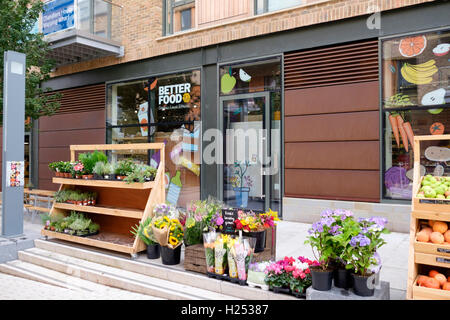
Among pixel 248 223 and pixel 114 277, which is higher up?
pixel 248 223

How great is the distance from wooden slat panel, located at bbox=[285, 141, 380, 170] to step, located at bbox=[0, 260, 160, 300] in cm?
488

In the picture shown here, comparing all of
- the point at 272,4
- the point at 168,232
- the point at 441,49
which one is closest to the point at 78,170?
the point at 168,232

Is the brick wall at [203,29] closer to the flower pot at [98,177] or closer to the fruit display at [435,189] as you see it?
the fruit display at [435,189]

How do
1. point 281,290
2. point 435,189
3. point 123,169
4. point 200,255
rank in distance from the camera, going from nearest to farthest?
point 435,189
point 281,290
point 200,255
point 123,169

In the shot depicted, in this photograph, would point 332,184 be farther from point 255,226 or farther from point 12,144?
point 12,144

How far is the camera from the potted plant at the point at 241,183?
888cm

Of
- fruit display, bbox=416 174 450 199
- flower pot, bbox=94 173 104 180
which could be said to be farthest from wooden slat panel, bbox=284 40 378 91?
flower pot, bbox=94 173 104 180

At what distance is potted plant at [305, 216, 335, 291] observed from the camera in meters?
3.27

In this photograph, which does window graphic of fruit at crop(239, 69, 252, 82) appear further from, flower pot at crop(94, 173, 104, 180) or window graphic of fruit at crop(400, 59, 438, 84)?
flower pot at crop(94, 173, 104, 180)

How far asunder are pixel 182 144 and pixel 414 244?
715cm

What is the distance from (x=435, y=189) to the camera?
3445mm

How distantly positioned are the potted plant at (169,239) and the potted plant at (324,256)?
1841 mm

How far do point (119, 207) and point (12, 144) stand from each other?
2.13 meters

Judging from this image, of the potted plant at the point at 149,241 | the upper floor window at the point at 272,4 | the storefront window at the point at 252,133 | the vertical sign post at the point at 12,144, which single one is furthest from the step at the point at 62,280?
the upper floor window at the point at 272,4
